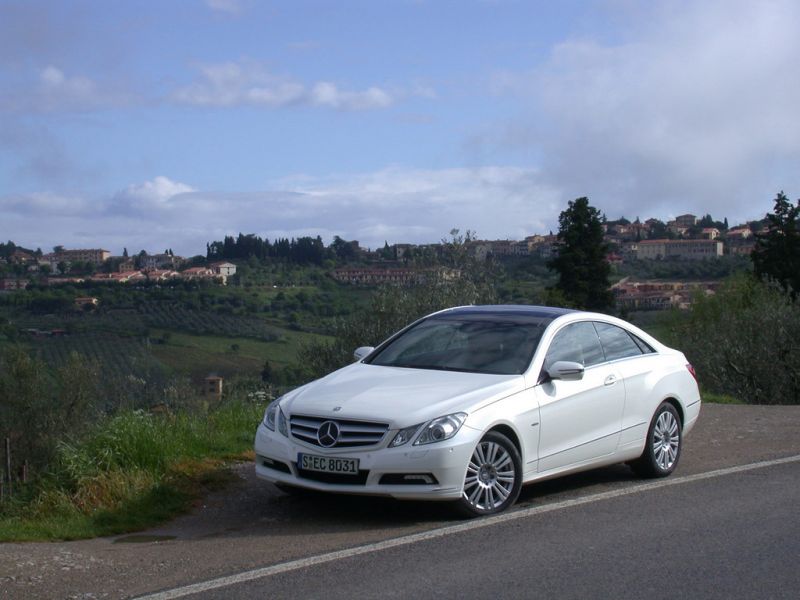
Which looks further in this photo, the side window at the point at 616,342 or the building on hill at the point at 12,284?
the building on hill at the point at 12,284

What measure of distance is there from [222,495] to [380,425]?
196cm

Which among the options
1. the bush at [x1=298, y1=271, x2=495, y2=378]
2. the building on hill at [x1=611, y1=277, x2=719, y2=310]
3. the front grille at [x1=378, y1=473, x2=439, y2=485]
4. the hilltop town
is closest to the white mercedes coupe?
the front grille at [x1=378, y1=473, x2=439, y2=485]

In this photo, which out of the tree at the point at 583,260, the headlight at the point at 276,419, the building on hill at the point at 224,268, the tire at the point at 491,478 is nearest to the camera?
the tire at the point at 491,478

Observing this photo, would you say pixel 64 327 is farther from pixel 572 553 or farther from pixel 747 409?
pixel 572 553

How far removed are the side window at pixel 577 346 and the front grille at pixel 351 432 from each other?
1.76m

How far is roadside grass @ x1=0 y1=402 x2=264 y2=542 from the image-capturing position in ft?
25.3

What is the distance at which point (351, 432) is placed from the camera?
737 cm

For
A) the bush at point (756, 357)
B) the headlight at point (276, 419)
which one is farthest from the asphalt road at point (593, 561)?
the bush at point (756, 357)

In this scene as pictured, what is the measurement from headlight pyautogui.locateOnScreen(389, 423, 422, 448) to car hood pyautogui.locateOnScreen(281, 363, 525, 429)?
0.03 m

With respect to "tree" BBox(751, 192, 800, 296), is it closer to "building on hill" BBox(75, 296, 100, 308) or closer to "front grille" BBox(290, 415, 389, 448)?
"building on hill" BBox(75, 296, 100, 308)

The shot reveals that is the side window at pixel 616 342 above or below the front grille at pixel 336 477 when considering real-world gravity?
above

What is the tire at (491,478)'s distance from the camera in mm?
7438

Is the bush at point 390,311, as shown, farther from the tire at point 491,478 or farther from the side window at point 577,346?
the tire at point 491,478

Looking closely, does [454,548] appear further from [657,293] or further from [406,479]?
[657,293]
